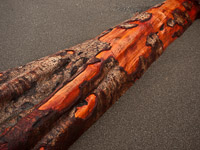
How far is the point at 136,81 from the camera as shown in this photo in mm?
1179

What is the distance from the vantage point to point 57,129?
2.56 ft

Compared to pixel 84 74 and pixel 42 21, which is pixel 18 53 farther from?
pixel 84 74

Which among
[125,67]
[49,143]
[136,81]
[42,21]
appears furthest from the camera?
[42,21]

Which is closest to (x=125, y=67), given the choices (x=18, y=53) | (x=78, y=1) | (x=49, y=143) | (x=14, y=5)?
(x=49, y=143)

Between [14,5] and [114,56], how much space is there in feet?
3.91

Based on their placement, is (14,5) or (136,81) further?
(14,5)

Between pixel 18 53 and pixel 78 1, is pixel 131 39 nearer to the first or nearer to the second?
pixel 18 53

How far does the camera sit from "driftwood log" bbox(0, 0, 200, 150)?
2.44 feet

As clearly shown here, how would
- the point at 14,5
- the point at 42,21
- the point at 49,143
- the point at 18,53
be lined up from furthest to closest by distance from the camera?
1. the point at 14,5
2. the point at 42,21
3. the point at 18,53
4. the point at 49,143

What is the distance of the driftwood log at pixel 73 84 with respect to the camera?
74cm

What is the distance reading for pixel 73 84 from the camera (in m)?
0.83

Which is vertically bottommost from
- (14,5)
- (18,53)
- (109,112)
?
(109,112)

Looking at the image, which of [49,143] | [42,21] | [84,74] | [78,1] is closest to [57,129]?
[49,143]

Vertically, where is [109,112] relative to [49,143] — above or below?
below
